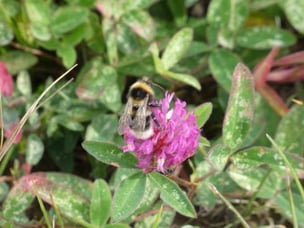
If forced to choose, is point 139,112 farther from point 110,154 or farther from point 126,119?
point 110,154

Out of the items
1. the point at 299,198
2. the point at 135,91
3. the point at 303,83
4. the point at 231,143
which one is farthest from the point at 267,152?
the point at 303,83

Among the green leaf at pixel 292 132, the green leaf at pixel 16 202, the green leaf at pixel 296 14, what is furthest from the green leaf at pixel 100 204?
the green leaf at pixel 296 14

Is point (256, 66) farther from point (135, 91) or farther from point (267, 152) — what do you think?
point (135, 91)

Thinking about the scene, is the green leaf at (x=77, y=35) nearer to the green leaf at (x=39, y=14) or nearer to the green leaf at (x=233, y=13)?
the green leaf at (x=39, y=14)

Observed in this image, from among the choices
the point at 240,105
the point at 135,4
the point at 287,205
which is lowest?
the point at 287,205

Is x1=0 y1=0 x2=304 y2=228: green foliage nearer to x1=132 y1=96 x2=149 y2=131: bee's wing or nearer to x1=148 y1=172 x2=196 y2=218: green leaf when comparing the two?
x1=148 y1=172 x2=196 y2=218: green leaf

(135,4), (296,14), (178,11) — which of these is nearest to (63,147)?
(135,4)
